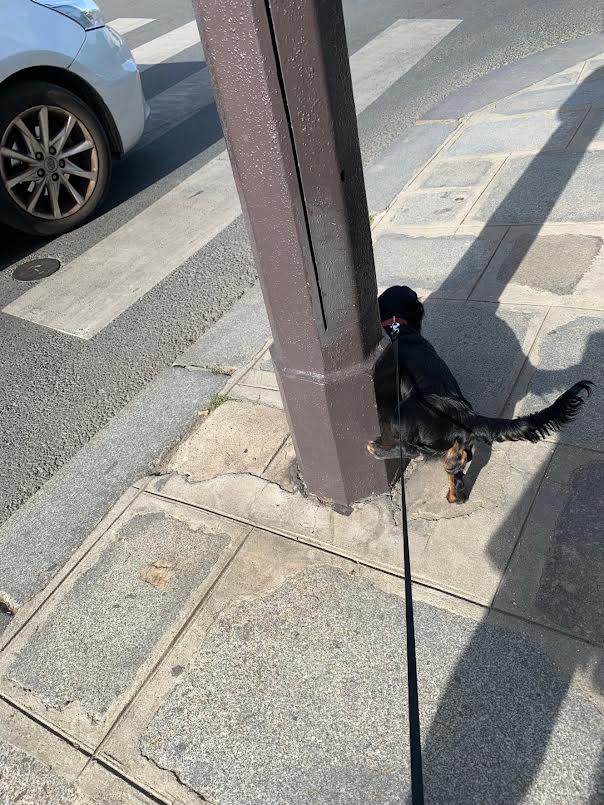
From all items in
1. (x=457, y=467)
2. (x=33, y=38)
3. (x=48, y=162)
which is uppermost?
(x=33, y=38)

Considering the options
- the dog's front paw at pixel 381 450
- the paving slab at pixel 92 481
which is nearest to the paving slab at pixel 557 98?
the paving slab at pixel 92 481

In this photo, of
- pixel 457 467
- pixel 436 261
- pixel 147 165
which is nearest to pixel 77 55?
pixel 147 165

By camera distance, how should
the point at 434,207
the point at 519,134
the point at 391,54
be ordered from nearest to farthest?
1. the point at 434,207
2. the point at 519,134
3. the point at 391,54

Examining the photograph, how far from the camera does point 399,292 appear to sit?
3156 mm

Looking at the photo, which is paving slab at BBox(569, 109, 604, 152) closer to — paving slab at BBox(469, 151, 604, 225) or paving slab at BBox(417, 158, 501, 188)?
paving slab at BBox(469, 151, 604, 225)

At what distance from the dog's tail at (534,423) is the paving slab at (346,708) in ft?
2.38

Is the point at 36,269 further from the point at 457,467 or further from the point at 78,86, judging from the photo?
the point at 457,467

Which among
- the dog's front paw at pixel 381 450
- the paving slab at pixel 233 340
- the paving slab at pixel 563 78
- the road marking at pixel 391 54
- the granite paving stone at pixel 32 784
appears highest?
the dog's front paw at pixel 381 450

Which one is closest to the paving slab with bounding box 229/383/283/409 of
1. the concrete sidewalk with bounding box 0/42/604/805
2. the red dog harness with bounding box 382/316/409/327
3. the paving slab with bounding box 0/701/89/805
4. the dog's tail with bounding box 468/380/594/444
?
the concrete sidewalk with bounding box 0/42/604/805

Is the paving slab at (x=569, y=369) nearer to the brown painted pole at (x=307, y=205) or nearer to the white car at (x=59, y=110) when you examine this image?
the brown painted pole at (x=307, y=205)

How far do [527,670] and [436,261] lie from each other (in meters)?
3.06

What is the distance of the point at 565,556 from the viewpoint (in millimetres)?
2518

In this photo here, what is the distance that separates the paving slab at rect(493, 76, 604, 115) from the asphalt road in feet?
3.01

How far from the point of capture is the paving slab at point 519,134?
19.4 ft
